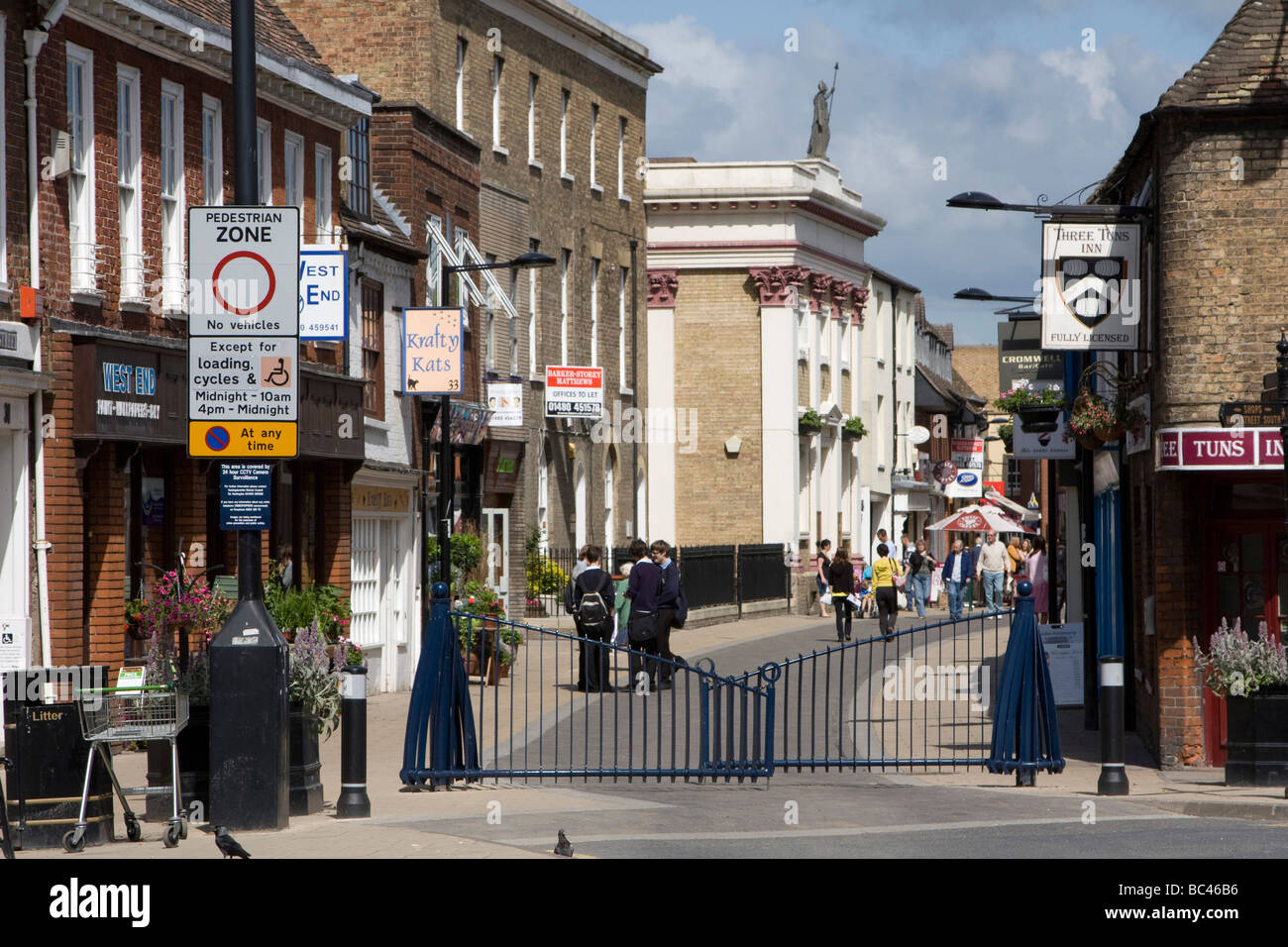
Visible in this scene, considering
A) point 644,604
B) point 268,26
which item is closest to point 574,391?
point 268,26

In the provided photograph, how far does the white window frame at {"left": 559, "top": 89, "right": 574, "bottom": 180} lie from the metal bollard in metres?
31.1

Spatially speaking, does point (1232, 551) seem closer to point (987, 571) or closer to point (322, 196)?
point (322, 196)

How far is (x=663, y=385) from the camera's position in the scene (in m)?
55.2

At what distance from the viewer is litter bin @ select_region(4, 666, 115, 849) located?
40.4 ft

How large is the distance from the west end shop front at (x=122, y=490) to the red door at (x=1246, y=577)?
365 inches

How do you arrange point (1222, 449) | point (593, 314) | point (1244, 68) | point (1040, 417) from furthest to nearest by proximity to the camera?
point (593, 314) < point (1040, 417) < point (1244, 68) < point (1222, 449)

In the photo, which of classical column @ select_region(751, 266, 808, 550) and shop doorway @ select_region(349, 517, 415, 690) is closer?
shop doorway @ select_region(349, 517, 415, 690)

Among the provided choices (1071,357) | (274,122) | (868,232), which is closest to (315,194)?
(274,122)

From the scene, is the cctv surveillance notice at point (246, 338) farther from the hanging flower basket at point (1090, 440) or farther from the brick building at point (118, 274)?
the hanging flower basket at point (1090, 440)

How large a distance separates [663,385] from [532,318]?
45.0ft

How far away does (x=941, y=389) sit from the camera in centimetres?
8556

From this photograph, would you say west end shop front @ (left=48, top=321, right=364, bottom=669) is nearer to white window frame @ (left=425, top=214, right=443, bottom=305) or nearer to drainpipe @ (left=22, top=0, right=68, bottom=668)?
drainpipe @ (left=22, top=0, right=68, bottom=668)

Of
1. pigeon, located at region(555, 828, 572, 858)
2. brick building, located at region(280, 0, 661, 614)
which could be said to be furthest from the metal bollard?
brick building, located at region(280, 0, 661, 614)
